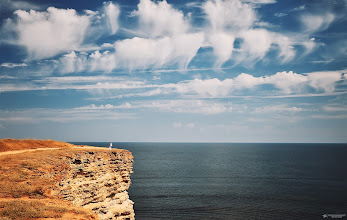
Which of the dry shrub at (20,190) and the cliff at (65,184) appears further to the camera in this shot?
the dry shrub at (20,190)

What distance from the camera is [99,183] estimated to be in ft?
92.6

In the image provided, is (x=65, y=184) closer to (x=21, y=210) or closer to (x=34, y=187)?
(x=34, y=187)

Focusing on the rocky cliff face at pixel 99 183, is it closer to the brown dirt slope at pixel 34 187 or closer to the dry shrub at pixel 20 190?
the brown dirt slope at pixel 34 187

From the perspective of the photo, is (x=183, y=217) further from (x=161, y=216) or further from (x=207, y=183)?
(x=207, y=183)

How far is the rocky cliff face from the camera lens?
79.3ft

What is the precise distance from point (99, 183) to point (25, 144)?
54.5 feet

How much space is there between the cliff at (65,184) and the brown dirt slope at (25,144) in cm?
835

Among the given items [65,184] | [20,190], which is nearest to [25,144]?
[65,184]

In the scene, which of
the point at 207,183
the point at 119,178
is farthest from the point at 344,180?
the point at 119,178

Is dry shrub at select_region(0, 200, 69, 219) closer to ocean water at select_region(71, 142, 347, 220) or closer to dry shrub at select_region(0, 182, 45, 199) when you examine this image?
dry shrub at select_region(0, 182, 45, 199)

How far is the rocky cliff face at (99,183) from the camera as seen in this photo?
24.2m

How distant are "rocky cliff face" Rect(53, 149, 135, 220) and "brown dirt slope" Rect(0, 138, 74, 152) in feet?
33.7

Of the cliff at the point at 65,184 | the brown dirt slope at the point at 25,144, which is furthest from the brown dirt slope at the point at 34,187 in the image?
the brown dirt slope at the point at 25,144

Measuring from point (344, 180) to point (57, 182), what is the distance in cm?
9981
